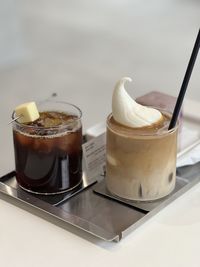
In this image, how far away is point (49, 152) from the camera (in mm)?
808

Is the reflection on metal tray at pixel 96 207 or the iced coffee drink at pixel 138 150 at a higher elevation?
the iced coffee drink at pixel 138 150

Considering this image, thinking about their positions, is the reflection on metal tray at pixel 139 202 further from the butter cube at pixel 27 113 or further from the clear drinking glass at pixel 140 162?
the butter cube at pixel 27 113

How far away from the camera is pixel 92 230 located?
74cm

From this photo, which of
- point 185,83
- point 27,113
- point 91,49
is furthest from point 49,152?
point 91,49

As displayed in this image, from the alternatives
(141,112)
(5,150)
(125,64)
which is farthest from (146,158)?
(125,64)

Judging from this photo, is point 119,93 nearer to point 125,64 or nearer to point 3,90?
point 3,90

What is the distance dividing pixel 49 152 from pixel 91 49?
0.94m

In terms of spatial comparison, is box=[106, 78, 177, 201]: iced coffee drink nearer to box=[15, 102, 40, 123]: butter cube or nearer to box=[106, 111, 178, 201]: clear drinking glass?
box=[106, 111, 178, 201]: clear drinking glass

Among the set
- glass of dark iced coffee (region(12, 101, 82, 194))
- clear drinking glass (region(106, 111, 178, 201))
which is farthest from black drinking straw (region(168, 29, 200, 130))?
glass of dark iced coffee (region(12, 101, 82, 194))

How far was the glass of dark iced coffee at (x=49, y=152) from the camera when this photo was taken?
2.64 ft

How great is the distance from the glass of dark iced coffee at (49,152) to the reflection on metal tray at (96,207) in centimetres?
2

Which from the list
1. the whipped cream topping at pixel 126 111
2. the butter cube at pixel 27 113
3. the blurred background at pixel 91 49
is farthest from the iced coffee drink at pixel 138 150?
the blurred background at pixel 91 49

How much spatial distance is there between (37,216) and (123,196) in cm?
12

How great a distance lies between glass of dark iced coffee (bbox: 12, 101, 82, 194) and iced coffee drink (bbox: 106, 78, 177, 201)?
54 millimetres
